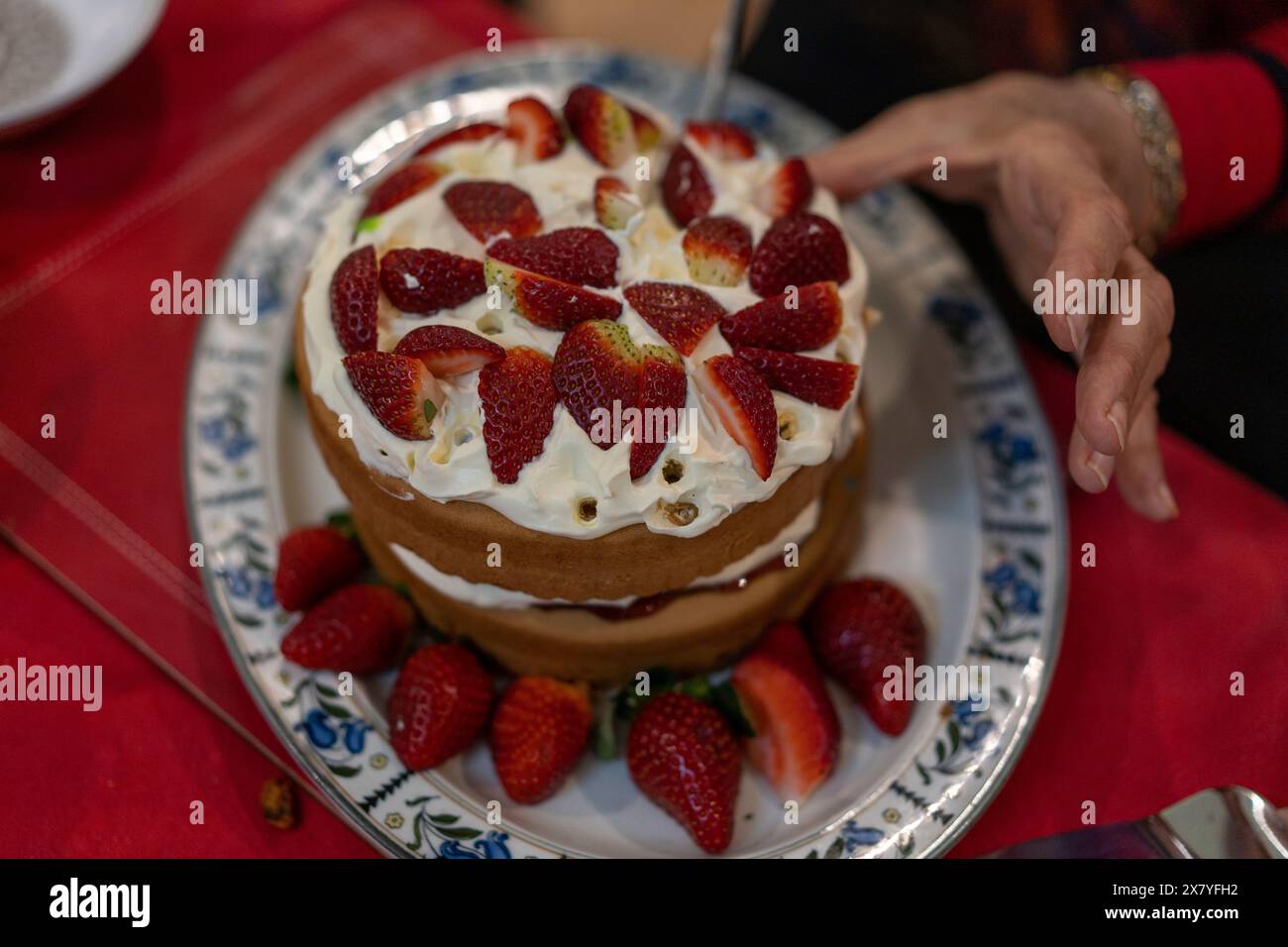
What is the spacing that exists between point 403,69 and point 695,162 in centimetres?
102

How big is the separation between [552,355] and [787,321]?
0.33 meters

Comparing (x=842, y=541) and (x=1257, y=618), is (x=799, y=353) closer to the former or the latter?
(x=842, y=541)

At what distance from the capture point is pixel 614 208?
5.28ft

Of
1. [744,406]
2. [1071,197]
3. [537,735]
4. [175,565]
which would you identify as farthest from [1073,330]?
[175,565]

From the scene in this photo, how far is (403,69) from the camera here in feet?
7.92

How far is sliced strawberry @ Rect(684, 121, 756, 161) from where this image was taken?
1786mm

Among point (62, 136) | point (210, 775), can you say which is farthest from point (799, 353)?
point (62, 136)

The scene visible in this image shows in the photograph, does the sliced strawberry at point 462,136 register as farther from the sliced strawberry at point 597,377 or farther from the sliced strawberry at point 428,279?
the sliced strawberry at point 597,377

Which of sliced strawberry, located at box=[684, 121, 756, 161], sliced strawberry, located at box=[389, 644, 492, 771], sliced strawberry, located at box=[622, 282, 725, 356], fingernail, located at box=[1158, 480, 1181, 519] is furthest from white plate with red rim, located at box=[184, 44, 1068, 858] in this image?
sliced strawberry, located at box=[622, 282, 725, 356]

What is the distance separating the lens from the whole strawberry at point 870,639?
170 centimetres

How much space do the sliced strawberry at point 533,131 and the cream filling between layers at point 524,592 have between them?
645mm

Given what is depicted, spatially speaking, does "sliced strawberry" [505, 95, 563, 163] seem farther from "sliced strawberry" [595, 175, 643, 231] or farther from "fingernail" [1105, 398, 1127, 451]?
"fingernail" [1105, 398, 1127, 451]
